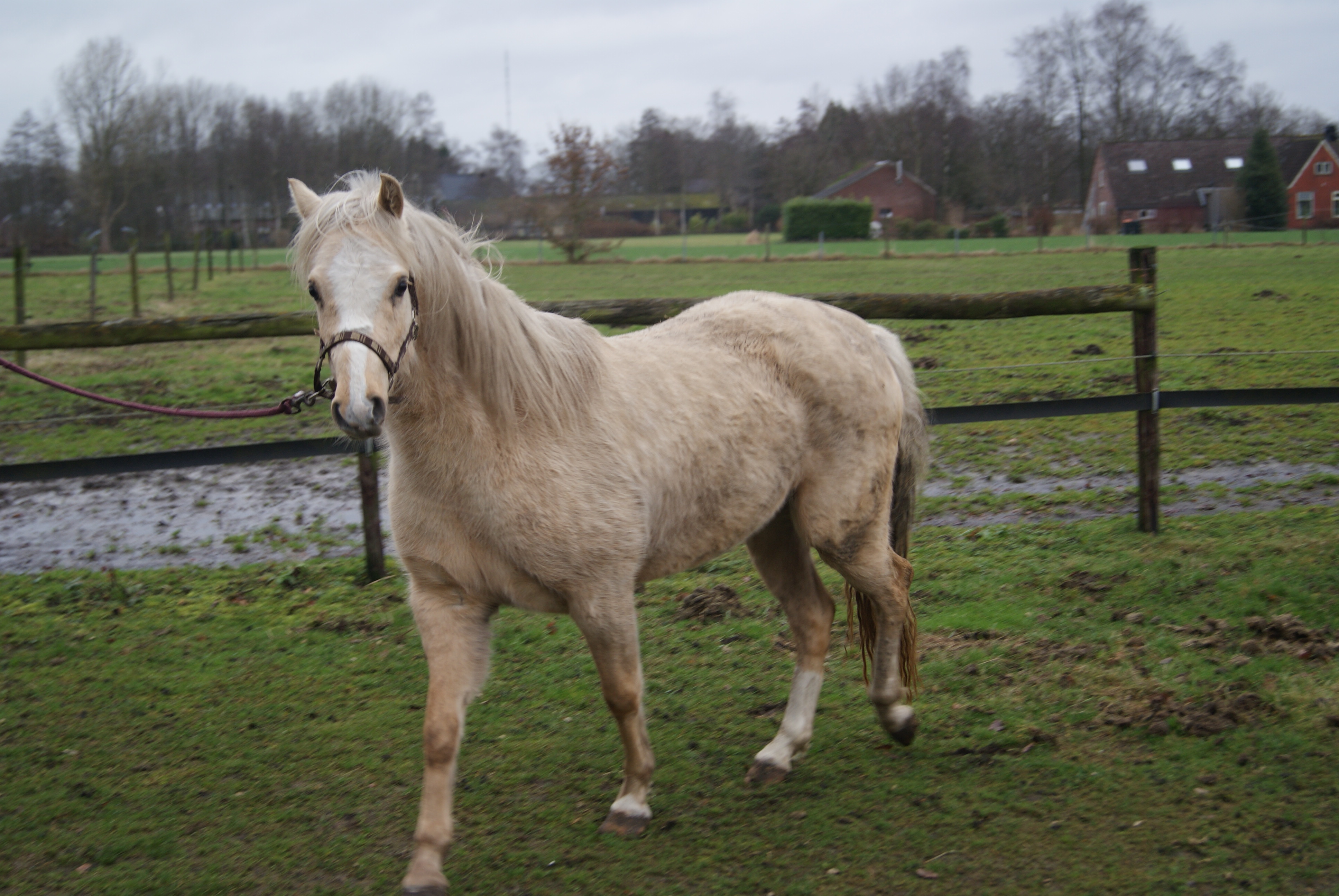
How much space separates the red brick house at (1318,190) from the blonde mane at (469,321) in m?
9.67

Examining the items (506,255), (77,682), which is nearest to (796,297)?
(77,682)

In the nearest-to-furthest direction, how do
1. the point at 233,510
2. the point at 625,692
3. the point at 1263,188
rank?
1. the point at 625,692
2. the point at 233,510
3. the point at 1263,188

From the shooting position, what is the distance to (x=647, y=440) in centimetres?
297

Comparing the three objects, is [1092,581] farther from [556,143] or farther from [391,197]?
[556,143]

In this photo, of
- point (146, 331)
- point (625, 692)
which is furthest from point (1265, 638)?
point (146, 331)

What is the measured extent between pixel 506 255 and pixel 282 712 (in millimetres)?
35513

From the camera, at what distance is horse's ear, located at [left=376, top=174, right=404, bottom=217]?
2414mm

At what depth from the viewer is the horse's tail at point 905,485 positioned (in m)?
3.64

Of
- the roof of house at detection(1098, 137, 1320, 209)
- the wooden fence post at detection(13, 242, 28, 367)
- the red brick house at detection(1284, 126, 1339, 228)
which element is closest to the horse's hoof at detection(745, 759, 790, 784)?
the red brick house at detection(1284, 126, 1339, 228)

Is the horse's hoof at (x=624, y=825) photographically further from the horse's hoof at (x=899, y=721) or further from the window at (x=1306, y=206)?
the window at (x=1306, y=206)

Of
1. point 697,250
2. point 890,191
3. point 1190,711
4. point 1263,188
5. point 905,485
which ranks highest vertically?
point 890,191

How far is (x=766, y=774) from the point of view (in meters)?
3.27

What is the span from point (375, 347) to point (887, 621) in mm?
2192

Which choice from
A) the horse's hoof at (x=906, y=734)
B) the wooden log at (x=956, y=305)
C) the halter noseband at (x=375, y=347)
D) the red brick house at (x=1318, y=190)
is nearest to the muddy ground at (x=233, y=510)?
the wooden log at (x=956, y=305)
